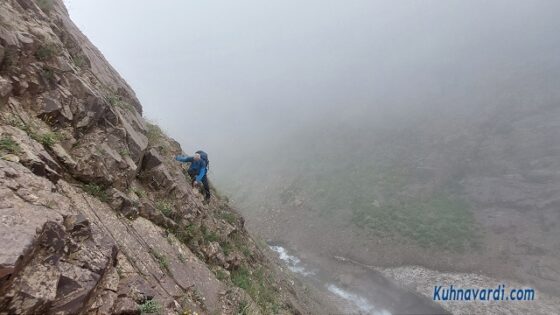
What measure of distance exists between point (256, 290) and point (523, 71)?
59.5m

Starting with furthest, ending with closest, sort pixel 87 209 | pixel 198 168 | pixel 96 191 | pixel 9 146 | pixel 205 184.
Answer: pixel 205 184, pixel 198 168, pixel 96 191, pixel 87 209, pixel 9 146

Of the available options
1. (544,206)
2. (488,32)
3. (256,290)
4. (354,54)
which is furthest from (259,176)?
(354,54)

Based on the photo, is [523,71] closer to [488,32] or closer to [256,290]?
[488,32]

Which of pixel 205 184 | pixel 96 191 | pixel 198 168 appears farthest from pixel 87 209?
pixel 205 184

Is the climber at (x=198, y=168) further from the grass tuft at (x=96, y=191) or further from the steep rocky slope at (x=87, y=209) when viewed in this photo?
the grass tuft at (x=96, y=191)

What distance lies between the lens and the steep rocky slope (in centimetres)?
465

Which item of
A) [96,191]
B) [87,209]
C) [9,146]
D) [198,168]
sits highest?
[198,168]

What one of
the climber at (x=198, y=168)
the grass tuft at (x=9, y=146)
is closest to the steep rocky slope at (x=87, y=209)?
the grass tuft at (x=9, y=146)

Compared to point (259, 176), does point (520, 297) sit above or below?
above

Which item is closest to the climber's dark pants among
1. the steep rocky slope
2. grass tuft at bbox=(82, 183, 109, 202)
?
the steep rocky slope

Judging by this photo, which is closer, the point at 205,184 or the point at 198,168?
the point at 198,168

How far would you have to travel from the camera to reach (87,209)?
6.55 m

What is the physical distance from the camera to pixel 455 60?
7488 cm

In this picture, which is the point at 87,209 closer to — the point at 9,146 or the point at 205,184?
the point at 9,146
